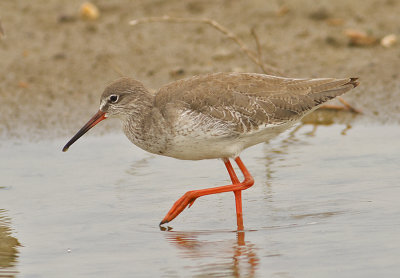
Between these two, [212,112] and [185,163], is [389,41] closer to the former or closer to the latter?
[185,163]

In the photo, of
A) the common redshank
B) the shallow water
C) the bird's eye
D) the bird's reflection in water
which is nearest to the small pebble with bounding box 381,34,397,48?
the shallow water

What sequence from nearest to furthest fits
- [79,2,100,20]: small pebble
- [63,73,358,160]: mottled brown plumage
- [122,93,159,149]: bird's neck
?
1. [63,73,358,160]: mottled brown plumage
2. [122,93,159,149]: bird's neck
3. [79,2,100,20]: small pebble

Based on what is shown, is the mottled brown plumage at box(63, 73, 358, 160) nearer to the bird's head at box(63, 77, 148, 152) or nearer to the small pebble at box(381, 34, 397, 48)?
the bird's head at box(63, 77, 148, 152)

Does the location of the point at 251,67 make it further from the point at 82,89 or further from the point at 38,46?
the point at 38,46

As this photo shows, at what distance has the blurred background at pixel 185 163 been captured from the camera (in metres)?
6.92

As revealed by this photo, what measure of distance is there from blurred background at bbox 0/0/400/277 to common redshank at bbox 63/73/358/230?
0.63 meters

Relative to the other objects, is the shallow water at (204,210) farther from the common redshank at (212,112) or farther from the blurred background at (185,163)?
the common redshank at (212,112)

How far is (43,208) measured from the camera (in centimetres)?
830

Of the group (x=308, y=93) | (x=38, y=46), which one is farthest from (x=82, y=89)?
(x=308, y=93)

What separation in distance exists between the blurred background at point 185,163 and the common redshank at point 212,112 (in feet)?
2.08

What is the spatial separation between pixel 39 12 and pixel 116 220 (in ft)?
23.7

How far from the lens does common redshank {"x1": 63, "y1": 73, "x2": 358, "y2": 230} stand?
7.76 m

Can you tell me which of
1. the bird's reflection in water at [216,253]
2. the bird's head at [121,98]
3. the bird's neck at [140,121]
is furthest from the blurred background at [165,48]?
the bird's reflection in water at [216,253]

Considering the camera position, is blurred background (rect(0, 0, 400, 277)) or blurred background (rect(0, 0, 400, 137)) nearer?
blurred background (rect(0, 0, 400, 277))
